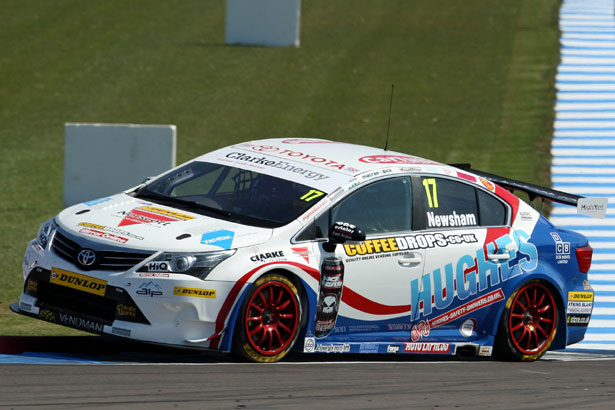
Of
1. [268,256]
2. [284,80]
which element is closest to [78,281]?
[268,256]

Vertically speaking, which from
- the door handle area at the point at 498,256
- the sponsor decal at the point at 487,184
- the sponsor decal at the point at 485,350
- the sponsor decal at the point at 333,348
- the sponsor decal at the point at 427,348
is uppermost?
the sponsor decal at the point at 487,184

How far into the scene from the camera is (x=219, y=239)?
7305 millimetres

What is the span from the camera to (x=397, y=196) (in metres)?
8.42

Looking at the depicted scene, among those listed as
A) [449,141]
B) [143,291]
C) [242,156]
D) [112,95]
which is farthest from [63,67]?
[143,291]

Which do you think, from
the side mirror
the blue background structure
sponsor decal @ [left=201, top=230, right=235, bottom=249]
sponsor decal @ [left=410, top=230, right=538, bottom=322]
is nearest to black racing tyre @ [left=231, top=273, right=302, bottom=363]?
sponsor decal @ [left=201, top=230, right=235, bottom=249]

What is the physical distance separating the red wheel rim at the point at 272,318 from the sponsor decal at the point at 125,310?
740 millimetres

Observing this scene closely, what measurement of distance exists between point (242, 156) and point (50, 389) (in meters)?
2.95

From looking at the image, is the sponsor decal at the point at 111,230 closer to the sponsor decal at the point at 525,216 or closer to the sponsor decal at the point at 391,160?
the sponsor decal at the point at 391,160

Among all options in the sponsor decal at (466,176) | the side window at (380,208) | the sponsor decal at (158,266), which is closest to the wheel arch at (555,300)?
the sponsor decal at (466,176)

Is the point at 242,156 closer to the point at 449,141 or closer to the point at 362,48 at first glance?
the point at 449,141

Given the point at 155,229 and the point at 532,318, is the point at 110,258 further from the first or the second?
the point at 532,318

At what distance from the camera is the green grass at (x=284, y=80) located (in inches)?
694

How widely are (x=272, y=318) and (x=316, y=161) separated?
5.24ft

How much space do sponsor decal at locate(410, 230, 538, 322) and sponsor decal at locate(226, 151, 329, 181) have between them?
1092 millimetres
